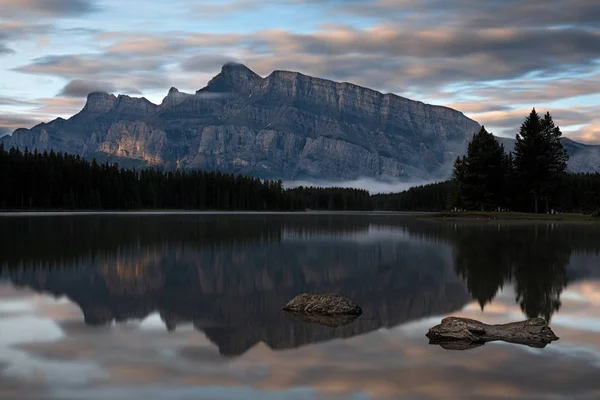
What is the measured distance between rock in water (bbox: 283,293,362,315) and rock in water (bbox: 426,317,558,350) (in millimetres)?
3435

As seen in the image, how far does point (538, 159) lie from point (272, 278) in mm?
86668

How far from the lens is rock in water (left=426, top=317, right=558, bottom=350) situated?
15500mm

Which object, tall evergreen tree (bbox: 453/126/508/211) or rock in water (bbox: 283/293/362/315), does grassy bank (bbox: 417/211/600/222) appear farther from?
rock in water (bbox: 283/293/362/315)

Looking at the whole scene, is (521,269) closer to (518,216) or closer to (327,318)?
(327,318)

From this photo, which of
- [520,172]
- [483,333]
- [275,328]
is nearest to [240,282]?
[275,328]

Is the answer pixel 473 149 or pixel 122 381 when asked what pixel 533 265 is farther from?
pixel 473 149

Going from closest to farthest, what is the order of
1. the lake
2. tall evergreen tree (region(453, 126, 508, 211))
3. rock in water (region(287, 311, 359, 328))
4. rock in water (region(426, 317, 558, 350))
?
the lake
rock in water (region(426, 317, 558, 350))
rock in water (region(287, 311, 359, 328))
tall evergreen tree (region(453, 126, 508, 211))

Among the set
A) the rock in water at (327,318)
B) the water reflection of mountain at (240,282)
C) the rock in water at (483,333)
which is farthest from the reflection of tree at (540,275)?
→ the rock in water at (327,318)

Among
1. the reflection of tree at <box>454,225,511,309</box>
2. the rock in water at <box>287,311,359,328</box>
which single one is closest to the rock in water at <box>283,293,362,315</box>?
the rock in water at <box>287,311,359,328</box>

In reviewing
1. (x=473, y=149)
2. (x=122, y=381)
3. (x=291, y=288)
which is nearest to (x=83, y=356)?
(x=122, y=381)

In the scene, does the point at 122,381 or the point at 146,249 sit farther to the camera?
the point at 146,249

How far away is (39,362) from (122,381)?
256 centimetres

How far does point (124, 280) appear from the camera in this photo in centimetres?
2630

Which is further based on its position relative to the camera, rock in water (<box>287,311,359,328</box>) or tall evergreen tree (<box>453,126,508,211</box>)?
tall evergreen tree (<box>453,126,508,211</box>)
